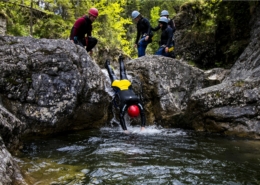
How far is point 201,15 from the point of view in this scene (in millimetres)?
17016

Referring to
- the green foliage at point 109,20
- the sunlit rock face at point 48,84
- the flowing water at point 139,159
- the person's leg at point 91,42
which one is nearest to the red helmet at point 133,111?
the flowing water at point 139,159

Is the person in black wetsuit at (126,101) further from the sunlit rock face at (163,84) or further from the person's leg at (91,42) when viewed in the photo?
the person's leg at (91,42)

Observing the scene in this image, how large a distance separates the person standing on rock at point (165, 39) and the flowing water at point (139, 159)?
4586 millimetres

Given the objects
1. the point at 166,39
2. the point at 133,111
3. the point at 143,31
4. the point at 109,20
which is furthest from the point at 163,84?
the point at 109,20

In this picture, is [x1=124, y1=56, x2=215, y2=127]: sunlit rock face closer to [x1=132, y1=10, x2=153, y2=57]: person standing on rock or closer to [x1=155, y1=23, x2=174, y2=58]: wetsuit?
[x1=155, y1=23, x2=174, y2=58]: wetsuit

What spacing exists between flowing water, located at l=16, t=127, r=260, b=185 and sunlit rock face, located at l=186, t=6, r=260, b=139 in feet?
1.45

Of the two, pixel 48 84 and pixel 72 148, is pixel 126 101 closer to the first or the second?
pixel 48 84

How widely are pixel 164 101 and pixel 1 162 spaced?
21.1 feet

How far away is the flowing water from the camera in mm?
4098

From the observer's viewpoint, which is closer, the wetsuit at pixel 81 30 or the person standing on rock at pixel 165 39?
the wetsuit at pixel 81 30

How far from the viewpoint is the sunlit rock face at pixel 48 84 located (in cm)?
657

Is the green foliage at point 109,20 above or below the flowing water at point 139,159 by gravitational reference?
above

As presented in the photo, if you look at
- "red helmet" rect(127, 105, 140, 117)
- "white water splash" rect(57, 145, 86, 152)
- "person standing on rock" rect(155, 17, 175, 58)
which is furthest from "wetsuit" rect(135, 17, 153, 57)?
"white water splash" rect(57, 145, 86, 152)

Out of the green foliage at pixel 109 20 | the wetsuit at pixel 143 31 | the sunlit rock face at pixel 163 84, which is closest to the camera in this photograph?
the sunlit rock face at pixel 163 84
